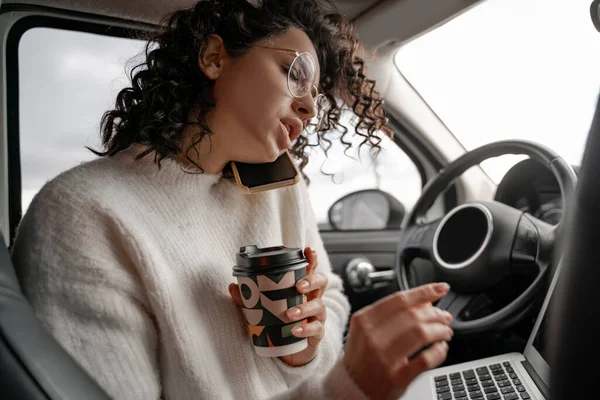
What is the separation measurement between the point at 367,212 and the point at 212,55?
1215 millimetres

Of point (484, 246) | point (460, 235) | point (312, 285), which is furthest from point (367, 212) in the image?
point (312, 285)

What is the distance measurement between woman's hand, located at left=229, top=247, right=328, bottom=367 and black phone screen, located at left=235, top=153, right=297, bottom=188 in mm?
227

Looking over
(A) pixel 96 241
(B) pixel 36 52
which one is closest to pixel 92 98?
(B) pixel 36 52

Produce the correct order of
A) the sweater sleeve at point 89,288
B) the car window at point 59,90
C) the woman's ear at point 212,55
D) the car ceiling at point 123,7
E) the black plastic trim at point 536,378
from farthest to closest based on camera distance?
the car window at point 59,90
the car ceiling at point 123,7
the woman's ear at point 212,55
the black plastic trim at point 536,378
the sweater sleeve at point 89,288

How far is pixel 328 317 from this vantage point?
1263mm

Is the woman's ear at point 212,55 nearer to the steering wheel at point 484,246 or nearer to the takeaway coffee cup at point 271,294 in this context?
the takeaway coffee cup at point 271,294

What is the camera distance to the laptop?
0.98m

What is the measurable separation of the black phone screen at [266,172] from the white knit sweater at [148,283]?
5 cm

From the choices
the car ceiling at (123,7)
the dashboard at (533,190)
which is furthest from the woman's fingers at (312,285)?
the dashboard at (533,190)

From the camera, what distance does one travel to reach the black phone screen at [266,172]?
1.16 meters

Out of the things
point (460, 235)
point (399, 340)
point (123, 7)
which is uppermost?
point (123, 7)

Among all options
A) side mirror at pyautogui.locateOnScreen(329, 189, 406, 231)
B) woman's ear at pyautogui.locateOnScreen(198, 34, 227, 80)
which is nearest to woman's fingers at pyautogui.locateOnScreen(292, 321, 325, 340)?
woman's ear at pyautogui.locateOnScreen(198, 34, 227, 80)

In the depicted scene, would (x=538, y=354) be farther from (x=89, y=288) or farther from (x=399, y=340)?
(x=89, y=288)

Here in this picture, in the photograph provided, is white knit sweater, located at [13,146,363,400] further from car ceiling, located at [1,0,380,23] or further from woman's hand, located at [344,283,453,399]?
car ceiling, located at [1,0,380,23]
